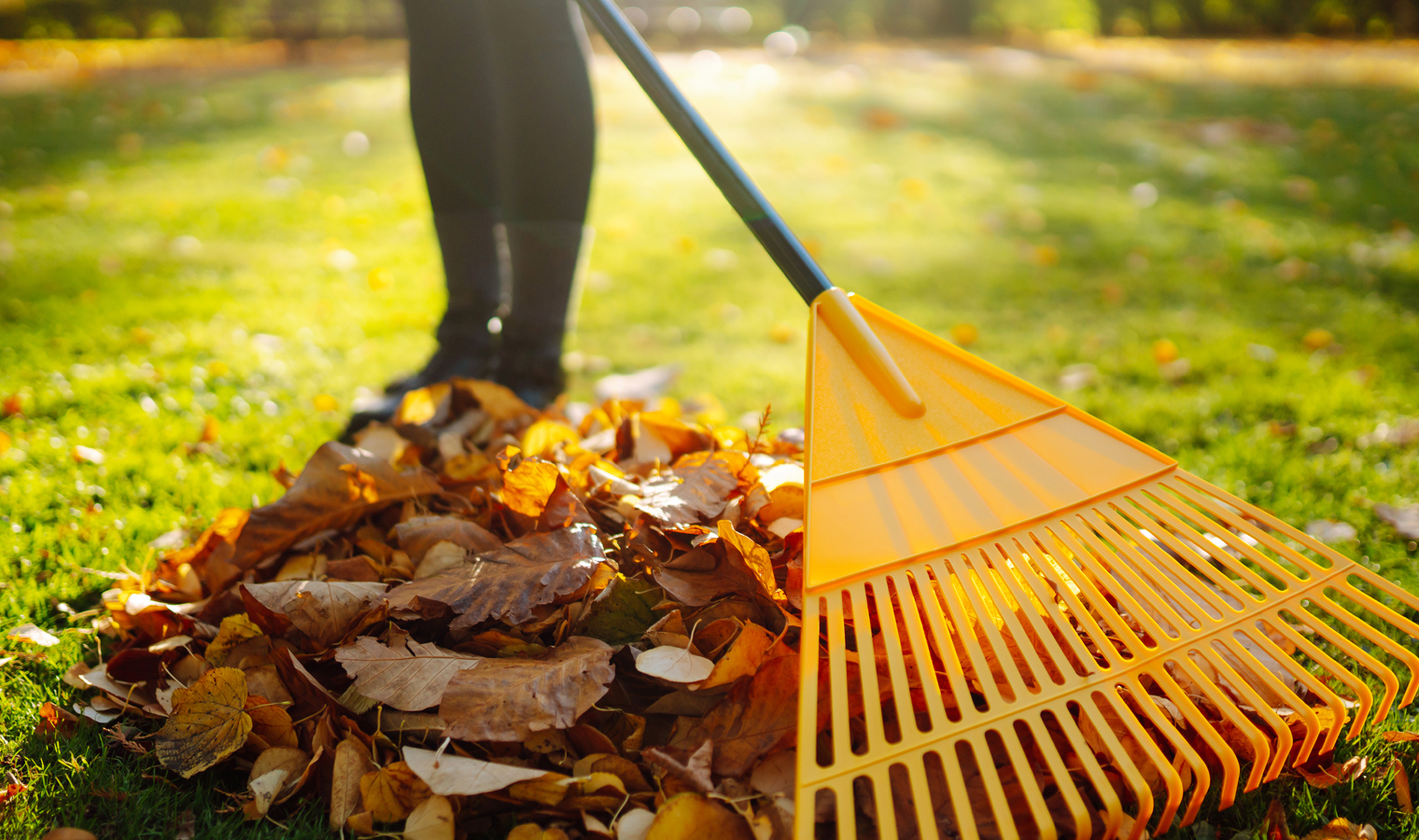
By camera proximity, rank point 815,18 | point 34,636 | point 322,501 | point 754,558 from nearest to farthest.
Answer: point 754,558, point 34,636, point 322,501, point 815,18

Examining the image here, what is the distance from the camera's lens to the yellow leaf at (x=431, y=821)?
932 mm

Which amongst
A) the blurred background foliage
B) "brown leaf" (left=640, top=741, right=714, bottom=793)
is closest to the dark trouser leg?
"brown leaf" (left=640, top=741, right=714, bottom=793)

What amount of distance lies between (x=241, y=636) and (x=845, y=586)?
81 centimetres

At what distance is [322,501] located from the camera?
134cm

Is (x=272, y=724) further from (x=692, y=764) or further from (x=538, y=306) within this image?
(x=538, y=306)

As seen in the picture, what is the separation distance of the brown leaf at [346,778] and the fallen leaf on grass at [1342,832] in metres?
1.08

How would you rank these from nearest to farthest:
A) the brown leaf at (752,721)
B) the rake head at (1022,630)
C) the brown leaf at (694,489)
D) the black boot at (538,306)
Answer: the rake head at (1022,630)
the brown leaf at (752,721)
the brown leaf at (694,489)
the black boot at (538,306)

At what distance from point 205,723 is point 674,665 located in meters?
0.57

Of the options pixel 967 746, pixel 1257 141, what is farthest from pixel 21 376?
pixel 1257 141

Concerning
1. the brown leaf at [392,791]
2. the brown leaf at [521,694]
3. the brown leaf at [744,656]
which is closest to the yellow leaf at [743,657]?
the brown leaf at [744,656]

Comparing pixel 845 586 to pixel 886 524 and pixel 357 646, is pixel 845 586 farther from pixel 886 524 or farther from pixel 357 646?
pixel 357 646

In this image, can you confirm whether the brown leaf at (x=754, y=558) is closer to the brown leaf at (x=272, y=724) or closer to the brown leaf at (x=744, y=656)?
the brown leaf at (x=744, y=656)

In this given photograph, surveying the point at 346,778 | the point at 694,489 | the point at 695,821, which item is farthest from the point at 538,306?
the point at 695,821

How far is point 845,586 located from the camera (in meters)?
0.99
